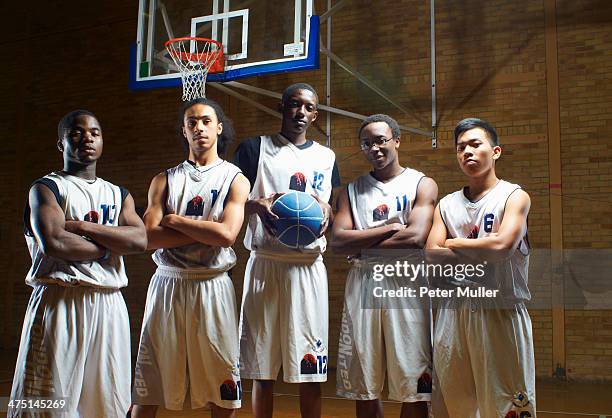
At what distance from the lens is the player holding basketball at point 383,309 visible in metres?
3.36

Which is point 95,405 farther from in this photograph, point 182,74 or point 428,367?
point 182,74

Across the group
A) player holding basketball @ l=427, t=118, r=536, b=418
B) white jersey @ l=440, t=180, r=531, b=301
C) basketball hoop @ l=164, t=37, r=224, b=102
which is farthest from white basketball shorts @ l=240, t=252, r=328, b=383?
basketball hoop @ l=164, t=37, r=224, b=102

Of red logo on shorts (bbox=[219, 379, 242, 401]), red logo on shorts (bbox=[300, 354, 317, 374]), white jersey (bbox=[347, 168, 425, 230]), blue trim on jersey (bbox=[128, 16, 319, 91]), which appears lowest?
red logo on shorts (bbox=[219, 379, 242, 401])

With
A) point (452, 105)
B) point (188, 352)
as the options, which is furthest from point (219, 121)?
point (452, 105)

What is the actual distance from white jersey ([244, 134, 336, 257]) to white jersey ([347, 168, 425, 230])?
19 cm

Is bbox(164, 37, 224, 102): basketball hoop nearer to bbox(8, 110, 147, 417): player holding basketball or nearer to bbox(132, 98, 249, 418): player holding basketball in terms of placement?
bbox(132, 98, 249, 418): player holding basketball

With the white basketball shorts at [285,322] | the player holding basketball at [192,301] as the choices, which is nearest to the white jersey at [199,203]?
the player holding basketball at [192,301]

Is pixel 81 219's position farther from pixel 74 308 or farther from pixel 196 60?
pixel 196 60

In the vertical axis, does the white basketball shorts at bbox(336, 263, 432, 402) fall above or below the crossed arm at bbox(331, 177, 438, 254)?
below

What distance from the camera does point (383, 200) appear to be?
3.54 metres

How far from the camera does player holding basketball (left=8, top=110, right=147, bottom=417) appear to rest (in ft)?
9.87

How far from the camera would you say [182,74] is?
550 cm

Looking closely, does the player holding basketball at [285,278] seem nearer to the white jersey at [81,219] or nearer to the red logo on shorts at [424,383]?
the red logo on shorts at [424,383]

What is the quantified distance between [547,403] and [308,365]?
Result: 9.73 ft
